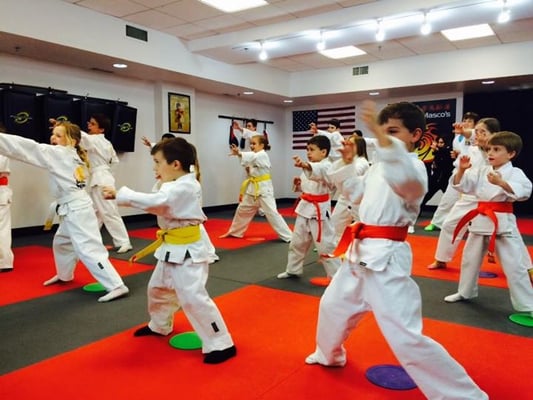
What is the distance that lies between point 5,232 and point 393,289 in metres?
4.74

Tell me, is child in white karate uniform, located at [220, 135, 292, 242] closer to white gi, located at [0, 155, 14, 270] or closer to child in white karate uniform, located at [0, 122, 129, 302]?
child in white karate uniform, located at [0, 122, 129, 302]

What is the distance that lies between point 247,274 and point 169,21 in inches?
176

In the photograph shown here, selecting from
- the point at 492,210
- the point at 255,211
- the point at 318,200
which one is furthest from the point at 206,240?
the point at 255,211

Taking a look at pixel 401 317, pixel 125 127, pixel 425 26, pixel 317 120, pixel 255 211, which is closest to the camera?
pixel 401 317

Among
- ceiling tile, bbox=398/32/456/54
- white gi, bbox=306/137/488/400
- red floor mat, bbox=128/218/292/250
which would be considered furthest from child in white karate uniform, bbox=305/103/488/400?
ceiling tile, bbox=398/32/456/54

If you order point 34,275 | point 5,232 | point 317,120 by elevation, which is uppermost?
point 317,120

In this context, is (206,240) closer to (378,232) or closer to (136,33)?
(378,232)

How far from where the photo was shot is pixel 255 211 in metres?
6.98

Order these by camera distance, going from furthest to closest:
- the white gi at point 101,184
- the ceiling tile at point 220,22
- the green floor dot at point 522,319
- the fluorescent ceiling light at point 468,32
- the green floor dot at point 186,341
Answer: the fluorescent ceiling light at point 468,32 → the ceiling tile at point 220,22 → the white gi at point 101,184 → the green floor dot at point 522,319 → the green floor dot at point 186,341

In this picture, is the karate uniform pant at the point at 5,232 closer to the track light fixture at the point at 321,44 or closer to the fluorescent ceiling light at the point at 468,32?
the track light fixture at the point at 321,44

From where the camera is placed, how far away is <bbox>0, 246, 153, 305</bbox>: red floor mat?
13.8 feet

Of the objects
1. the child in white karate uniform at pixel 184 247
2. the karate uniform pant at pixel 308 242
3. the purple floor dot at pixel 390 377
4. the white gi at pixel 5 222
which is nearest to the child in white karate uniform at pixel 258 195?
the karate uniform pant at pixel 308 242

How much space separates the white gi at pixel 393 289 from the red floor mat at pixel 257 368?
309 millimetres

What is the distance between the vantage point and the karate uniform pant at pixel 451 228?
4.62 meters
